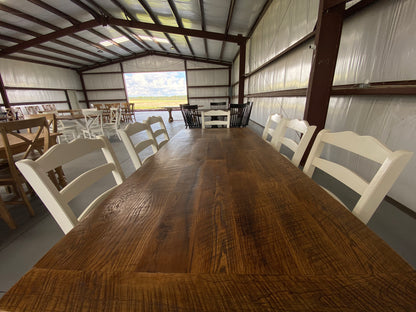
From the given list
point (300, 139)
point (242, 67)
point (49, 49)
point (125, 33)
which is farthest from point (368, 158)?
point (49, 49)

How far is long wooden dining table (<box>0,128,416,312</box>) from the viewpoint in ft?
1.16

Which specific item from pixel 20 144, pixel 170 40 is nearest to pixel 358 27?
pixel 20 144

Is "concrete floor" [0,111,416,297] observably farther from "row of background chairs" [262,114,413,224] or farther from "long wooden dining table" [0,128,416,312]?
"long wooden dining table" [0,128,416,312]

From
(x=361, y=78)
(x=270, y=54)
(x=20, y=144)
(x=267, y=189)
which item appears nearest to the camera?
(x=267, y=189)

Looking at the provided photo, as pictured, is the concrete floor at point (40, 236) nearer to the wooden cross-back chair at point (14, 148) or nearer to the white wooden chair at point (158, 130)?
the wooden cross-back chair at point (14, 148)

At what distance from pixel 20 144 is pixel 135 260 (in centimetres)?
221

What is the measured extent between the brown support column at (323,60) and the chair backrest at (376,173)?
5.76 ft

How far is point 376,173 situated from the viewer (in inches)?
26.2

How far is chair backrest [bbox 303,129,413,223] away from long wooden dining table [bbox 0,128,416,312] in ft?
0.36

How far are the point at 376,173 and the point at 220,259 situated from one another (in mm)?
678

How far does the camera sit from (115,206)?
67 cm

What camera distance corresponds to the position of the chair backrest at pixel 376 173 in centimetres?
58

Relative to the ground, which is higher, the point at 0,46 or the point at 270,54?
the point at 0,46

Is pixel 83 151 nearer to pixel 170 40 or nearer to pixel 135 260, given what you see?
pixel 135 260
